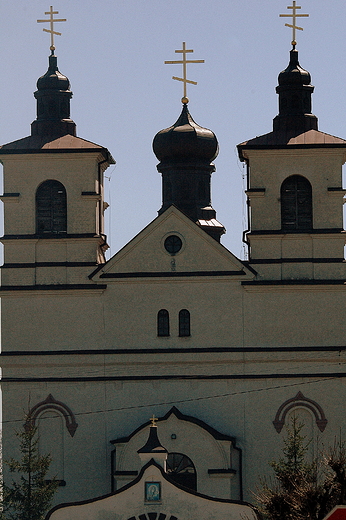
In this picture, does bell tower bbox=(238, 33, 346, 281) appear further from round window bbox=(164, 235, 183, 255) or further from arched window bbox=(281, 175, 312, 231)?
round window bbox=(164, 235, 183, 255)

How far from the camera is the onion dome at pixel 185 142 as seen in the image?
43.7 metres

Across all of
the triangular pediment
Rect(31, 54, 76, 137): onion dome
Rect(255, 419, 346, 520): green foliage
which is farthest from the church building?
Rect(255, 419, 346, 520): green foliage

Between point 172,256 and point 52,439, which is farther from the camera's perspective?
point 172,256

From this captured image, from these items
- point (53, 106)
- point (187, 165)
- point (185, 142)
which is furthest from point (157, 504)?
point (185, 142)

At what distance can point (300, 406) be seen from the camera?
129ft

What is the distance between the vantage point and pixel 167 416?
3891cm

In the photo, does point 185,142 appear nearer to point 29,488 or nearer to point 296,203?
point 296,203

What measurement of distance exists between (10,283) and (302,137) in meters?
8.26

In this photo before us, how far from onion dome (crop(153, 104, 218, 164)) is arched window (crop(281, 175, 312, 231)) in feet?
14.2

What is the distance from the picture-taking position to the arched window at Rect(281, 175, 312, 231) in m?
40.2

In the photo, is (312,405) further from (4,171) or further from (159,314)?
(4,171)

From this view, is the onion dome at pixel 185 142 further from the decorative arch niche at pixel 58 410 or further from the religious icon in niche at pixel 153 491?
the religious icon in niche at pixel 153 491

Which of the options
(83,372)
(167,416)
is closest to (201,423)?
(167,416)

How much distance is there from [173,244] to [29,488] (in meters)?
7.11
